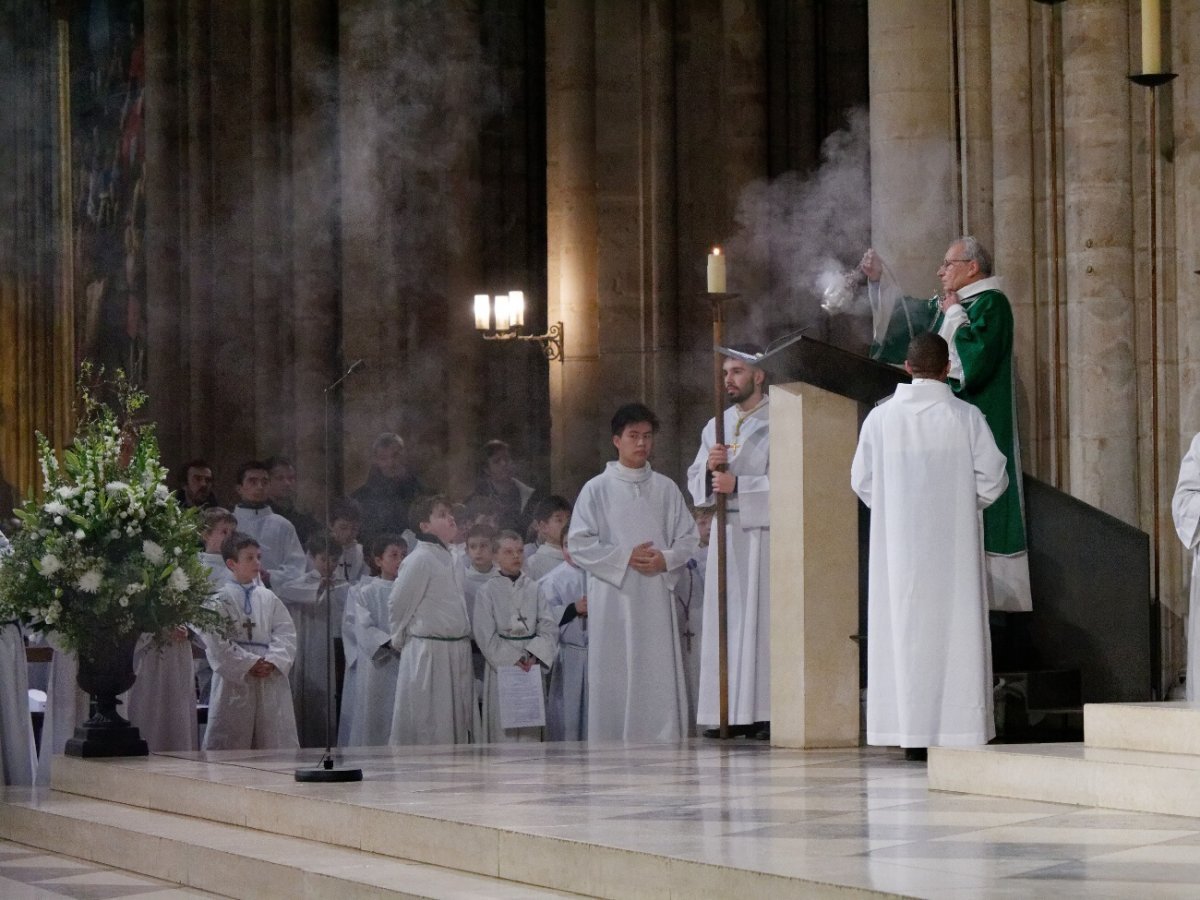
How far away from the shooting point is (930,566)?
7730mm

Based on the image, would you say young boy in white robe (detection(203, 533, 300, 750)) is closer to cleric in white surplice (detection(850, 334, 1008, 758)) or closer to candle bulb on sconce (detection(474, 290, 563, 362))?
cleric in white surplice (detection(850, 334, 1008, 758))

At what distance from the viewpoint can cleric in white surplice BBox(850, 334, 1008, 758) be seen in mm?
7652

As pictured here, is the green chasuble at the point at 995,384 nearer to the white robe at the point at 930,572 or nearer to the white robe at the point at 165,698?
the white robe at the point at 930,572

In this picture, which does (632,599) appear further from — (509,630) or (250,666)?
(250,666)

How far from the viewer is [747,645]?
9633mm

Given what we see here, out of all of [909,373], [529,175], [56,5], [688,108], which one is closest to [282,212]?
[529,175]

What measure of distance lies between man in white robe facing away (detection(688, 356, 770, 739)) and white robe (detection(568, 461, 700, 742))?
0.82 m

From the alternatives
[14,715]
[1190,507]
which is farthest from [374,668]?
[1190,507]

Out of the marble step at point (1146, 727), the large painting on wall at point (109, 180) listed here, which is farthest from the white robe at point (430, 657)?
the large painting on wall at point (109, 180)

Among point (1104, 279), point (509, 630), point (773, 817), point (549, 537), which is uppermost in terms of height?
point (1104, 279)

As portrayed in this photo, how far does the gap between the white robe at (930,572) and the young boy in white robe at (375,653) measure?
3985mm

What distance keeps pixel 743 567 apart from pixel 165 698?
2.77m

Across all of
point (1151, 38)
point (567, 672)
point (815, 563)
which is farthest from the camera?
point (567, 672)

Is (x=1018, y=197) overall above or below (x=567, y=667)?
above
